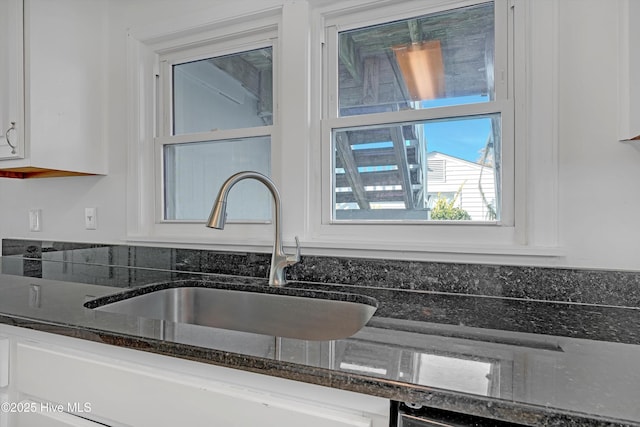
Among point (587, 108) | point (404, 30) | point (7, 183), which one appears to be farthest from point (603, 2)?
point (7, 183)

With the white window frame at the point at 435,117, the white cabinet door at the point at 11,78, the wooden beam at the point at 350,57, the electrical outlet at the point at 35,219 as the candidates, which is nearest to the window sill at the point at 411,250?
the white window frame at the point at 435,117

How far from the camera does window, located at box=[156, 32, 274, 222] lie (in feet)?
5.16

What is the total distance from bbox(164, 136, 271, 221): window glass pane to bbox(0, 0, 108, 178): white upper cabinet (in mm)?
365

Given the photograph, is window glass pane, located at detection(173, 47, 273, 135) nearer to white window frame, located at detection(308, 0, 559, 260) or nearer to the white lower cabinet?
white window frame, located at detection(308, 0, 559, 260)

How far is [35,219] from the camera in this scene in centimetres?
196

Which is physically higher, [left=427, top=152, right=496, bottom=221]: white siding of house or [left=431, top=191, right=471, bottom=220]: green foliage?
[left=427, top=152, right=496, bottom=221]: white siding of house

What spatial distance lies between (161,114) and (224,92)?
340 millimetres

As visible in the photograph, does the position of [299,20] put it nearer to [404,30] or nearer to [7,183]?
[404,30]

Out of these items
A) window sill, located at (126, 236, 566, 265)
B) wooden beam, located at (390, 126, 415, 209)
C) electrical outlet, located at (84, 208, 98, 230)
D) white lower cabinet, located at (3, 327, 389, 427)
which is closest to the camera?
white lower cabinet, located at (3, 327, 389, 427)

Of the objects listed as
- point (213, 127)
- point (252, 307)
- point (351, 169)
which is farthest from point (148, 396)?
point (213, 127)

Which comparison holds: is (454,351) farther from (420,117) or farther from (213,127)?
(213,127)

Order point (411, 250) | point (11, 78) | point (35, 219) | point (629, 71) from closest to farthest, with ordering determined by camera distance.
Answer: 1. point (629, 71)
2. point (411, 250)
3. point (11, 78)
4. point (35, 219)

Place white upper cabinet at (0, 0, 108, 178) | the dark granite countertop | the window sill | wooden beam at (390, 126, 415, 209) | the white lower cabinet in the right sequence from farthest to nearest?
white upper cabinet at (0, 0, 108, 178) < wooden beam at (390, 126, 415, 209) < the window sill < the white lower cabinet < the dark granite countertop

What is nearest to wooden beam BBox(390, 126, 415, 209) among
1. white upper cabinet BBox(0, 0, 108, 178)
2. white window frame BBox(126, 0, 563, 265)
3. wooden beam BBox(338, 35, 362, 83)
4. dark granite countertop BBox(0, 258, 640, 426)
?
white window frame BBox(126, 0, 563, 265)
